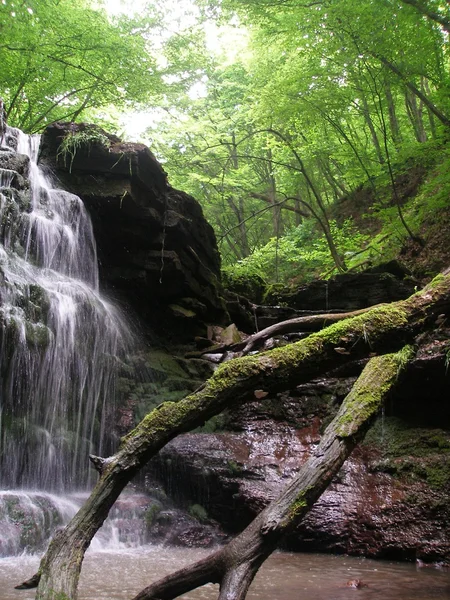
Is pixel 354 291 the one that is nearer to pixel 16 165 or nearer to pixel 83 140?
pixel 83 140

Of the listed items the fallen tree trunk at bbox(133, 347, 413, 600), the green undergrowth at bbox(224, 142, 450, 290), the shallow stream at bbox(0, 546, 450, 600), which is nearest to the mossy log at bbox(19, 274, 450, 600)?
the fallen tree trunk at bbox(133, 347, 413, 600)

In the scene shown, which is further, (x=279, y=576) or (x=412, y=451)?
(x=412, y=451)

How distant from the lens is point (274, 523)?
2107mm

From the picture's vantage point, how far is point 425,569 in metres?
4.30

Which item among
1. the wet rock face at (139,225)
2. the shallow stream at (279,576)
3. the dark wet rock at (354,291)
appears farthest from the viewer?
the dark wet rock at (354,291)

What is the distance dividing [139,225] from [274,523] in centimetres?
844

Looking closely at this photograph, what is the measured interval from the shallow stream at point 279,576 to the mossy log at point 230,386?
133cm

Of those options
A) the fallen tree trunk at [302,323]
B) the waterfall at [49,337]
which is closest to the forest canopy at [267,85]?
the waterfall at [49,337]

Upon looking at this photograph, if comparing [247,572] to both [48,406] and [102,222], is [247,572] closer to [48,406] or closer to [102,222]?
[48,406]

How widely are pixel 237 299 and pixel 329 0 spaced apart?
22.8 feet

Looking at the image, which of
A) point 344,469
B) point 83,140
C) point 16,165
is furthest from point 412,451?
point 16,165

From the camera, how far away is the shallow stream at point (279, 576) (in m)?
3.29

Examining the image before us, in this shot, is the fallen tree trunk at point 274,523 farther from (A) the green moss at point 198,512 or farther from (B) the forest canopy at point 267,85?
(B) the forest canopy at point 267,85

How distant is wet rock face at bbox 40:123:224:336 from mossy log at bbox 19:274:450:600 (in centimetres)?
734
